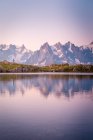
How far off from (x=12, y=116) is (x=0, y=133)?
894 cm

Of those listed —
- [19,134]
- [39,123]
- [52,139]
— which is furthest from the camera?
[39,123]

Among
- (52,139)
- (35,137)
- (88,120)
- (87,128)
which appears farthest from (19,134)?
(88,120)

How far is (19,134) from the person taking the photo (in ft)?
82.7

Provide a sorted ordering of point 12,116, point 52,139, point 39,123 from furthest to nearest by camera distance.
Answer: point 12,116
point 39,123
point 52,139

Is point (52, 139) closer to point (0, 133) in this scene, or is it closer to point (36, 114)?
point (0, 133)

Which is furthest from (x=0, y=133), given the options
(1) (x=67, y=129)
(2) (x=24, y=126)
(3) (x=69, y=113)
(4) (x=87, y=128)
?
(3) (x=69, y=113)

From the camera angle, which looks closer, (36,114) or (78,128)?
(78,128)

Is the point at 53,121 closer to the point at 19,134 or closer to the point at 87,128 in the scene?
the point at 87,128

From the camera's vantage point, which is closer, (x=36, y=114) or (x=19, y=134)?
(x=19, y=134)

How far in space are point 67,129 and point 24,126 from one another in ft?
17.0

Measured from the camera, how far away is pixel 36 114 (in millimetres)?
36375

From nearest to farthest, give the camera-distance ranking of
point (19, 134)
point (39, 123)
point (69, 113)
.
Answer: point (19, 134), point (39, 123), point (69, 113)

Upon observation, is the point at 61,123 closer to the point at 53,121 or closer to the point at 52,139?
the point at 53,121

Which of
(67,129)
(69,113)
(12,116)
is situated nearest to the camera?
(67,129)
